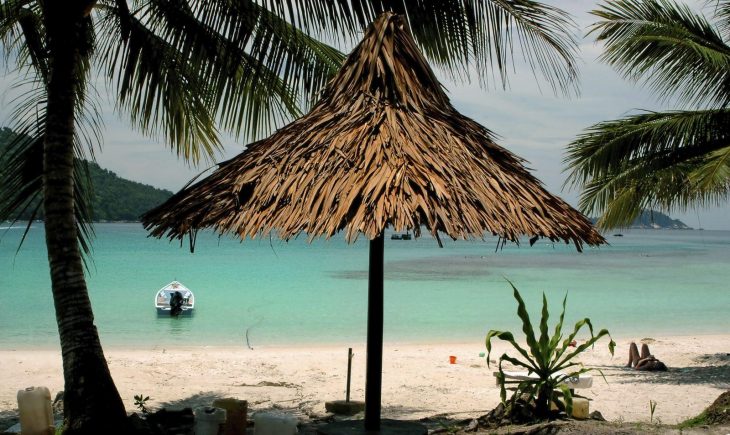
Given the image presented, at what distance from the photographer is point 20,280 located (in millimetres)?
30344

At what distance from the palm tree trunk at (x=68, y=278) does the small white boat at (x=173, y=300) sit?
12.9m

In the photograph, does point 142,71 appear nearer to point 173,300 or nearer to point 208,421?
point 208,421

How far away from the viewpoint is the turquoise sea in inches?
639

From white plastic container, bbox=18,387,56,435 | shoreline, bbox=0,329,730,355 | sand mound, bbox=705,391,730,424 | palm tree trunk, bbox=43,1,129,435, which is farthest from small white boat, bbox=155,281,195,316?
sand mound, bbox=705,391,730,424

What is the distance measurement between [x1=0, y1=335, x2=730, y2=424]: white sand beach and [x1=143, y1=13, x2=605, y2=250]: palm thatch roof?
301cm

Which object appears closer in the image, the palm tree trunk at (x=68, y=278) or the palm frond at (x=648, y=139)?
the palm tree trunk at (x=68, y=278)

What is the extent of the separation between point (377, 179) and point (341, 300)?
19594 millimetres

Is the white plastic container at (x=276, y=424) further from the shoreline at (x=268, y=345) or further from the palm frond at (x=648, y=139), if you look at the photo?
the shoreline at (x=268, y=345)

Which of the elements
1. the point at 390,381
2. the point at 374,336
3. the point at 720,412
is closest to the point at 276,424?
the point at 374,336

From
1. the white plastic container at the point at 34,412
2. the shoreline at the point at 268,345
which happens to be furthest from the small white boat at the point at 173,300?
the white plastic container at the point at 34,412

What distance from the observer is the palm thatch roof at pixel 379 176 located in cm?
375

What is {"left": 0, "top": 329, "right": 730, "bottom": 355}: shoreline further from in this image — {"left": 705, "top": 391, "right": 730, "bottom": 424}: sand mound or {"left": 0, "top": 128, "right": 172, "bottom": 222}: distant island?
{"left": 0, "top": 128, "right": 172, "bottom": 222}: distant island

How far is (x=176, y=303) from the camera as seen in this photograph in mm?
17328

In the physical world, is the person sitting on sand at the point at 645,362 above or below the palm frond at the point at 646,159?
below
